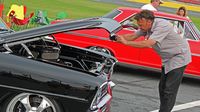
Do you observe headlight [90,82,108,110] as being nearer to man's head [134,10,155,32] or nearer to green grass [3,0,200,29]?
man's head [134,10,155,32]

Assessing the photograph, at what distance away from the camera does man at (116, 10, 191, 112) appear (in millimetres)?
5781

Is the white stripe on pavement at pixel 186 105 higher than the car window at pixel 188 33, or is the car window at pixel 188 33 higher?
the car window at pixel 188 33

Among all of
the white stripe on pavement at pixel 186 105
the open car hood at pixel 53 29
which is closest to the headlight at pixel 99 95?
the open car hood at pixel 53 29

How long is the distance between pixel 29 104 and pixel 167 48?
209cm

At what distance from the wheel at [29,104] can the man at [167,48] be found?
1.44 meters

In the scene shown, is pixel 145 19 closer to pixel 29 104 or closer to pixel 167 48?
pixel 167 48

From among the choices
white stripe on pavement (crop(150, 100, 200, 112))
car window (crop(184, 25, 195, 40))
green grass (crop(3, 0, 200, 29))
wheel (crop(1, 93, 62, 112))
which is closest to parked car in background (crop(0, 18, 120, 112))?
wheel (crop(1, 93, 62, 112))

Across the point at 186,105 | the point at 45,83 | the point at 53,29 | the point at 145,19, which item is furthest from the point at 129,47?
the point at 45,83

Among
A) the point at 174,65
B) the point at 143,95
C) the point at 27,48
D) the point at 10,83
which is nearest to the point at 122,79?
the point at 143,95

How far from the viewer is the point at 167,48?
19.7 ft

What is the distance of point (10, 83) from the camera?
479 cm

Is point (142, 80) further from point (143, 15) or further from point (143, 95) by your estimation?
point (143, 15)

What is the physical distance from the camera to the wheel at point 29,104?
4883 millimetres

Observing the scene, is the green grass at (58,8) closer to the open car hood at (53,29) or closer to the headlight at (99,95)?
the open car hood at (53,29)
